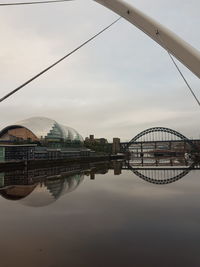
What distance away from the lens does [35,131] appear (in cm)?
8425

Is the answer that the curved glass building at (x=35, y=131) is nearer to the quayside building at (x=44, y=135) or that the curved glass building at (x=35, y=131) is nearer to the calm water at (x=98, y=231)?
the quayside building at (x=44, y=135)

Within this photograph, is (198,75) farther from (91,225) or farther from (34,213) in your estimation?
(34,213)

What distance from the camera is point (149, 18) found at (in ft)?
27.7

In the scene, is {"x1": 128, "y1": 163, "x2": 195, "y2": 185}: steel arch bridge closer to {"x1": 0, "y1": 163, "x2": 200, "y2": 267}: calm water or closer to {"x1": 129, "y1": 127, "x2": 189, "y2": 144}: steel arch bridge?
{"x1": 0, "y1": 163, "x2": 200, "y2": 267}: calm water

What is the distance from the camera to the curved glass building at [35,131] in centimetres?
8419

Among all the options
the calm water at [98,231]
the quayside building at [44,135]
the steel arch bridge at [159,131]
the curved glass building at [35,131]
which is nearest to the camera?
the calm water at [98,231]

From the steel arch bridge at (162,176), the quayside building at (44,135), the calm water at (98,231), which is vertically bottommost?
the calm water at (98,231)

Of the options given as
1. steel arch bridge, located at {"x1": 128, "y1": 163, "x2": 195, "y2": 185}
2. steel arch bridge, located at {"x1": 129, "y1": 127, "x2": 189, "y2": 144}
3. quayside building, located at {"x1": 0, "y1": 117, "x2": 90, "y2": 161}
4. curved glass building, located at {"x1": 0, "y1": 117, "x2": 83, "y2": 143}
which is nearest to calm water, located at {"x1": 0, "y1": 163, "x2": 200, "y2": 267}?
steel arch bridge, located at {"x1": 128, "y1": 163, "x2": 195, "y2": 185}

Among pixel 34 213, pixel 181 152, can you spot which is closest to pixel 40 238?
pixel 34 213

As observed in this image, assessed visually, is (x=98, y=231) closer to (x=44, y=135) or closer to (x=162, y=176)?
(x=162, y=176)

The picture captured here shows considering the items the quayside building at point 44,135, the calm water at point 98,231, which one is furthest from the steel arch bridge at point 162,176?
the quayside building at point 44,135

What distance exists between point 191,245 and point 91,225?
442 centimetres

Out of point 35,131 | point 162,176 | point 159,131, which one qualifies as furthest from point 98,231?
point 159,131

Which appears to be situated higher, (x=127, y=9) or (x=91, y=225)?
(x=127, y=9)
